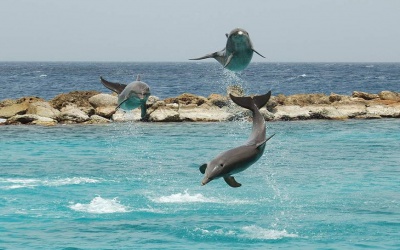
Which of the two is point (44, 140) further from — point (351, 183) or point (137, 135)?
point (351, 183)

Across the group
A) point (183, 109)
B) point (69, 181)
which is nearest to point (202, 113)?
point (183, 109)

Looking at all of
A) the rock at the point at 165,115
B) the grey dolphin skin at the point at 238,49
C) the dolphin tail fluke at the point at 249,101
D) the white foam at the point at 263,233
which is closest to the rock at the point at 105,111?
the rock at the point at 165,115

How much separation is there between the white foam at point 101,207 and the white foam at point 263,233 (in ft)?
15.2

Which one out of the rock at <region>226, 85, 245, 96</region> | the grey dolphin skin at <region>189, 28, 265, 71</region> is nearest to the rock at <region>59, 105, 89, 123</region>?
the rock at <region>226, 85, 245, 96</region>

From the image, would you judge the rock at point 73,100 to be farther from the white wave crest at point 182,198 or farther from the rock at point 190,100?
the white wave crest at point 182,198

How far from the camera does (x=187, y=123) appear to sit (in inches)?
1962

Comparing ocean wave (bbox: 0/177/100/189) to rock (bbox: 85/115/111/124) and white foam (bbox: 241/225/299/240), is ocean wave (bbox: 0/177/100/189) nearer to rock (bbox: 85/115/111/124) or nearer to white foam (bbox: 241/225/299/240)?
white foam (bbox: 241/225/299/240)

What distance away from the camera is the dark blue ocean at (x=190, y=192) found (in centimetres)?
1988

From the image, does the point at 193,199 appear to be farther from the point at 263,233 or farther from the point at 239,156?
the point at 239,156

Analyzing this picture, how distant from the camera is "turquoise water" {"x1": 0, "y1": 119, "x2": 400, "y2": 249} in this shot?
1986cm

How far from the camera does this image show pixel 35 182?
93.4ft

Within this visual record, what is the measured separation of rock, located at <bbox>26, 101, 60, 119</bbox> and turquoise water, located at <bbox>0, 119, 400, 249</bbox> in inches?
217

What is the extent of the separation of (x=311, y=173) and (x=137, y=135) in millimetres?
17084

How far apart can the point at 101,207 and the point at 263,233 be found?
613cm
